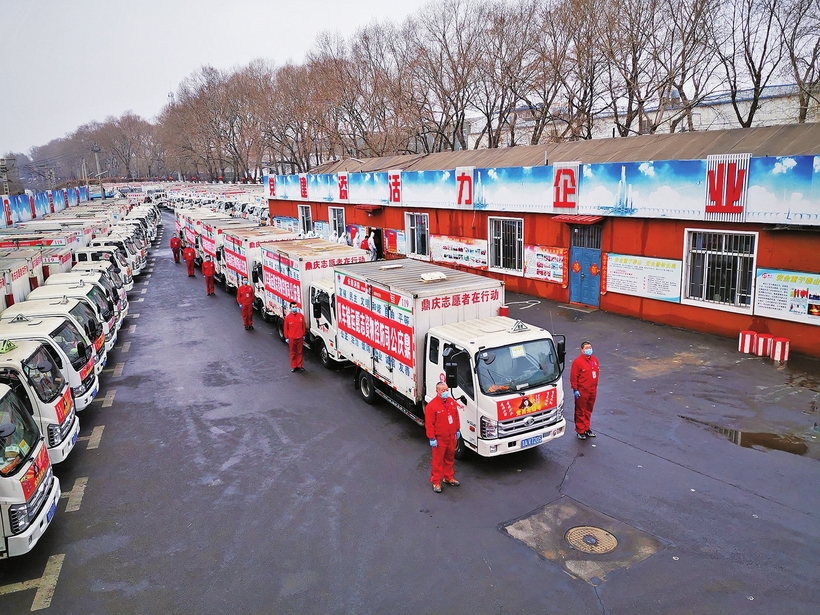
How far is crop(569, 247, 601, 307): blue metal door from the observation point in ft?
62.2

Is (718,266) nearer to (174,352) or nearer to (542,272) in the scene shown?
(542,272)

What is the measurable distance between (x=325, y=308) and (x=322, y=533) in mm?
7292

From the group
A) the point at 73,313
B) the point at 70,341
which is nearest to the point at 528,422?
the point at 70,341

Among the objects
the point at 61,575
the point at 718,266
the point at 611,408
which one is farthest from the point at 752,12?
the point at 61,575

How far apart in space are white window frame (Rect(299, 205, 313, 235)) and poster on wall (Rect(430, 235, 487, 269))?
14232 mm

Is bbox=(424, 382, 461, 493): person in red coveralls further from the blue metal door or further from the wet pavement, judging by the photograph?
the blue metal door

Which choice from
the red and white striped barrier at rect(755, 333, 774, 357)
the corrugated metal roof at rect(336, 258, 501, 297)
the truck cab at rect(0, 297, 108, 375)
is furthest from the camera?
the red and white striped barrier at rect(755, 333, 774, 357)

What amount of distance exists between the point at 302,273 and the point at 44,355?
21.3 feet

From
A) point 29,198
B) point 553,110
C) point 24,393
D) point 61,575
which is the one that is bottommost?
point 61,575

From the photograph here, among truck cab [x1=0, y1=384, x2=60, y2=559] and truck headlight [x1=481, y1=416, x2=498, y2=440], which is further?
truck headlight [x1=481, y1=416, x2=498, y2=440]

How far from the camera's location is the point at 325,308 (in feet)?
47.3

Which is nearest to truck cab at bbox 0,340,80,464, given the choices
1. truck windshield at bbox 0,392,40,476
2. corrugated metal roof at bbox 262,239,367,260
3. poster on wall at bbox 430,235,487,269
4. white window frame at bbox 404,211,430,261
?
truck windshield at bbox 0,392,40,476

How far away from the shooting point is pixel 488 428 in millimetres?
8930

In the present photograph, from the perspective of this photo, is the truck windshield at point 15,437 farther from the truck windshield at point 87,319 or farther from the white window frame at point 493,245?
the white window frame at point 493,245
